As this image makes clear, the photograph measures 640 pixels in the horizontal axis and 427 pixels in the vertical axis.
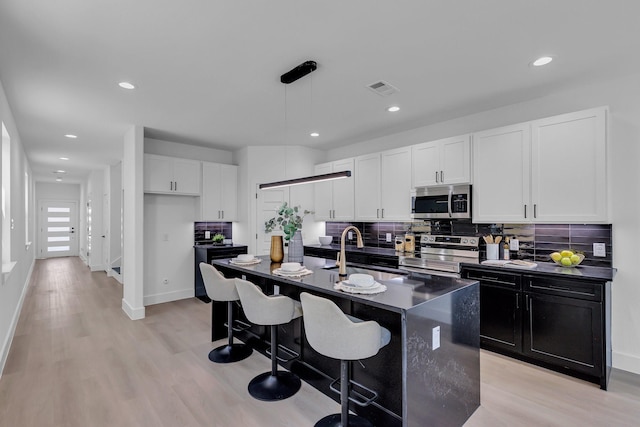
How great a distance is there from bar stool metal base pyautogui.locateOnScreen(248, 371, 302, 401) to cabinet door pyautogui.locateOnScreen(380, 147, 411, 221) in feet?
8.42

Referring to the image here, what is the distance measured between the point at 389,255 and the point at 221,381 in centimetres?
250

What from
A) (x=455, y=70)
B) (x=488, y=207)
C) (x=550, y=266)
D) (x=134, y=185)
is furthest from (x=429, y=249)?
(x=134, y=185)

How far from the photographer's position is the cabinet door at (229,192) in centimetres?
566

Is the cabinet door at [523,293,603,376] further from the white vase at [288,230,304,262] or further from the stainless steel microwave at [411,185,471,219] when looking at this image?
the white vase at [288,230,304,262]

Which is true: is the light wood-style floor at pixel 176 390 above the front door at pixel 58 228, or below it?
below

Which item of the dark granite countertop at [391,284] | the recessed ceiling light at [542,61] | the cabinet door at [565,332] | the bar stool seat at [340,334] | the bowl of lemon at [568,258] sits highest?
the recessed ceiling light at [542,61]

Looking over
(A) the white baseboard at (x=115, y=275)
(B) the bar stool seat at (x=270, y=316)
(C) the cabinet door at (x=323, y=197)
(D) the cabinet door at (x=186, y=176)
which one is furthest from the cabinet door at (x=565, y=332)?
(A) the white baseboard at (x=115, y=275)

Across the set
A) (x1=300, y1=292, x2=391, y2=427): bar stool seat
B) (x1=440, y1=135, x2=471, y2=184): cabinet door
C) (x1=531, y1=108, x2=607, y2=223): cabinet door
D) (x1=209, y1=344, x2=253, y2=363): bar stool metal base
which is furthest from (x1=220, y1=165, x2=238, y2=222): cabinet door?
(x1=531, y1=108, x2=607, y2=223): cabinet door

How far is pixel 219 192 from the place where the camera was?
561cm

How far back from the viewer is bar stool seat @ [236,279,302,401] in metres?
2.46

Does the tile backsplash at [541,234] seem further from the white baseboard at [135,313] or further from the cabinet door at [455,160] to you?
the white baseboard at [135,313]

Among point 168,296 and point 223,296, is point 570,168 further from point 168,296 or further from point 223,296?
point 168,296

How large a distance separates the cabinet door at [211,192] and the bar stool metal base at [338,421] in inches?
160

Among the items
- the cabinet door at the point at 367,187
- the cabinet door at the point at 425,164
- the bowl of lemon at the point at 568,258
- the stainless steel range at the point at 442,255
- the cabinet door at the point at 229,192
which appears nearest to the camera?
the bowl of lemon at the point at 568,258
